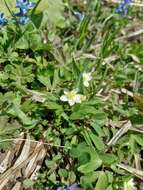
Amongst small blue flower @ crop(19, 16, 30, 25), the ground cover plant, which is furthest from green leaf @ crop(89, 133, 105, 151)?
small blue flower @ crop(19, 16, 30, 25)

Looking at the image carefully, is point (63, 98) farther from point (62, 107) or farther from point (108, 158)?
point (108, 158)

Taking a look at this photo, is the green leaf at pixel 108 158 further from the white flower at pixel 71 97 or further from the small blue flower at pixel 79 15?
the small blue flower at pixel 79 15

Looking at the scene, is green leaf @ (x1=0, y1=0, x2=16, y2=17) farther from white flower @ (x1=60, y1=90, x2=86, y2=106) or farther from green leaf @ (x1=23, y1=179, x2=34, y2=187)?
green leaf @ (x1=23, y1=179, x2=34, y2=187)

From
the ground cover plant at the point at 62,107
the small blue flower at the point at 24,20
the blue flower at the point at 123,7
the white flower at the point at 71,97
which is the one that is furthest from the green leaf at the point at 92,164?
the blue flower at the point at 123,7

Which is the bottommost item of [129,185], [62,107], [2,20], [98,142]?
[129,185]

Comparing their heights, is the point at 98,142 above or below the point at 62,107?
below

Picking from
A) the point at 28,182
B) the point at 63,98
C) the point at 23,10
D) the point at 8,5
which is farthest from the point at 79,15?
the point at 28,182

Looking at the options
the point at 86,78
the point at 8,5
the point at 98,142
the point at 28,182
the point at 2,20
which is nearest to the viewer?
the point at 28,182
